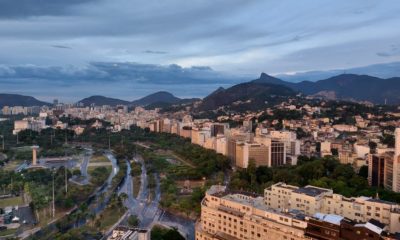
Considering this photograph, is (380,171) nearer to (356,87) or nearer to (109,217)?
(109,217)

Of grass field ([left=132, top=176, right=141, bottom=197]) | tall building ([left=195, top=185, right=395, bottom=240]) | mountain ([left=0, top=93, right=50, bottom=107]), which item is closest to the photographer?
tall building ([left=195, top=185, right=395, bottom=240])

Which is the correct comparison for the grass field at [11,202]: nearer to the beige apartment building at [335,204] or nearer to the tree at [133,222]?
the tree at [133,222]

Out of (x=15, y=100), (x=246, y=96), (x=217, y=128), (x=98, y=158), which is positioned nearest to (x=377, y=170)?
(x=98, y=158)

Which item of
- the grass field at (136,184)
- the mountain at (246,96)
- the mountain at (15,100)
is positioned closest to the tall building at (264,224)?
the grass field at (136,184)

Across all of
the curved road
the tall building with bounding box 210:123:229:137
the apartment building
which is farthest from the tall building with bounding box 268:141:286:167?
the tall building with bounding box 210:123:229:137

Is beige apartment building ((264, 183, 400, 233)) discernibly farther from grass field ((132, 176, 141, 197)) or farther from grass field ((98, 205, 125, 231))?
grass field ((132, 176, 141, 197))

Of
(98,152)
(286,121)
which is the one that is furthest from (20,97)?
(286,121)
